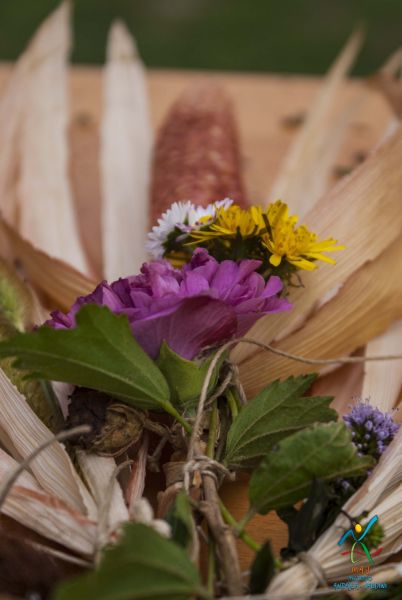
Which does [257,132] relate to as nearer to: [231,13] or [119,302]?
[119,302]

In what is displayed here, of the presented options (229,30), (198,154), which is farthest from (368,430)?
(229,30)

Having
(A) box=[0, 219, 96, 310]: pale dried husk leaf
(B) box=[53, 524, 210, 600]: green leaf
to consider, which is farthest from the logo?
(A) box=[0, 219, 96, 310]: pale dried husk leaf

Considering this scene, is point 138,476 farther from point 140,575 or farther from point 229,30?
point 229,30

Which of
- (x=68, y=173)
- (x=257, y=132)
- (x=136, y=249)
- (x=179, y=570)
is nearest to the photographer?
(x=179, y=570)

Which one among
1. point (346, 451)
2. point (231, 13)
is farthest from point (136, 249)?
point (231, 13)

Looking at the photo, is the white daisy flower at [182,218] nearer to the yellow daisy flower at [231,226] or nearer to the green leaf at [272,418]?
the yellow daisy flower at [231,226]

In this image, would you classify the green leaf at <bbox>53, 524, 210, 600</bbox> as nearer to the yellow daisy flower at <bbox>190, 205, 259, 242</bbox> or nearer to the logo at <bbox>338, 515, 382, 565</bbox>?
the logo at <bbox>338, 515, 382, 565</bbox>
